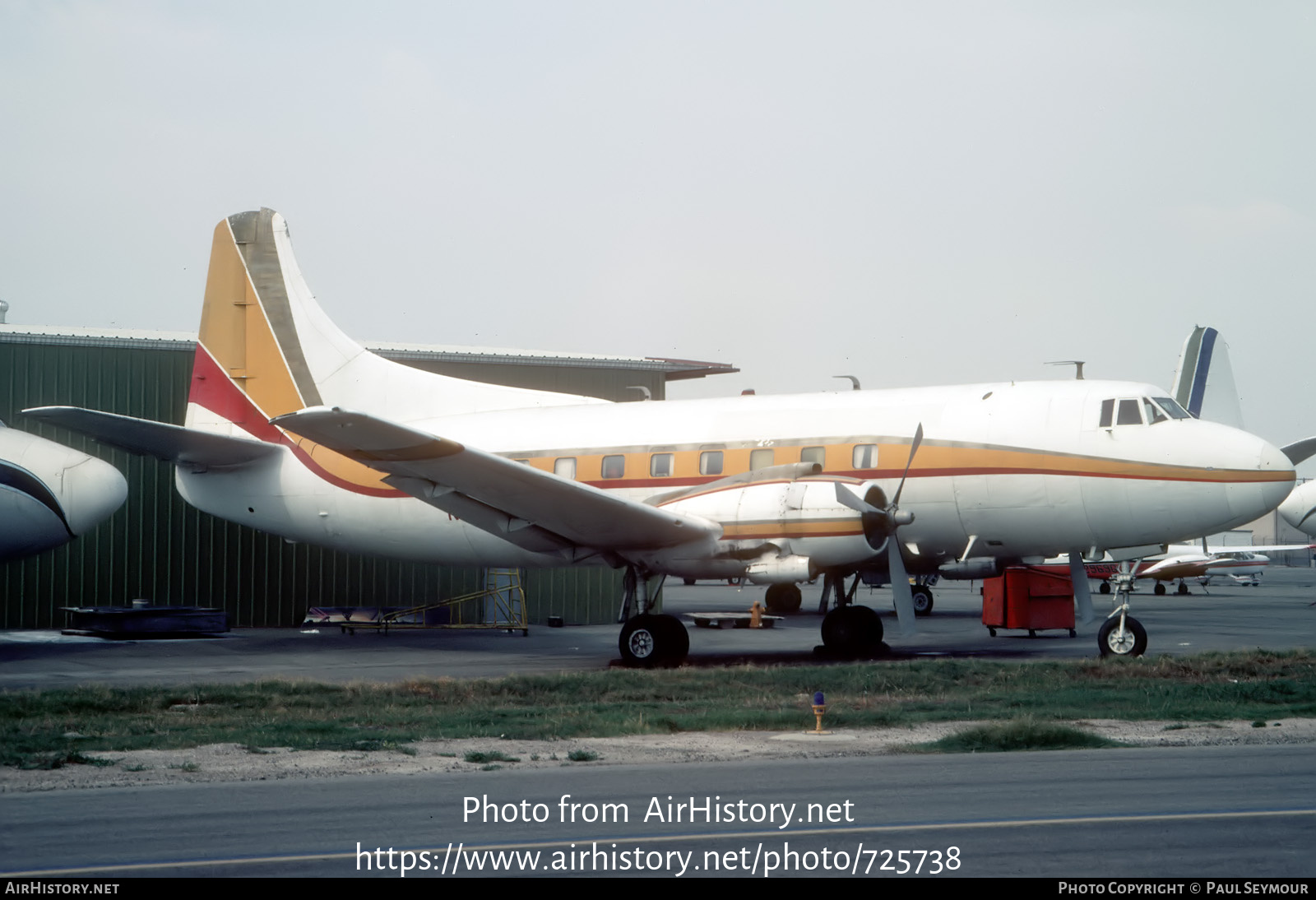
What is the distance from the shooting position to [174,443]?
2303cm

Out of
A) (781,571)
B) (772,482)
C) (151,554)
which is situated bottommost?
(781,571)

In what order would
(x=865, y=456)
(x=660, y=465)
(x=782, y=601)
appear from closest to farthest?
(x=865, y=456) < (x=660, y=465) < (x=782, y=601)

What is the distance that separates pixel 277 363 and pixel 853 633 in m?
12.5

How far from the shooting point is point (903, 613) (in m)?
19.2

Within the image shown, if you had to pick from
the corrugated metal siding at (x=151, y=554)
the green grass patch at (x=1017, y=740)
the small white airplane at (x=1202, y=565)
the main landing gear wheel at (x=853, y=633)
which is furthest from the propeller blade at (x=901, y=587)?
the small white airplane at (x=1202, y=565)

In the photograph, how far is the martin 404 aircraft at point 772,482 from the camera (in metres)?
18.2

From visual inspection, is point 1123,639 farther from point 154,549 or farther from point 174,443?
point 154,549

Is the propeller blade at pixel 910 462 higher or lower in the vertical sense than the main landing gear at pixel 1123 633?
higher

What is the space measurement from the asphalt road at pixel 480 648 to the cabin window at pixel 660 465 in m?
3.15

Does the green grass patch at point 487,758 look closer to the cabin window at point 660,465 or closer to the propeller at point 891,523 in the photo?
the propeller at point 891,523

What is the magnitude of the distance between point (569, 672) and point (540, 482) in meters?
2.78

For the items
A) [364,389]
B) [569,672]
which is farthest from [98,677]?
[364,389]

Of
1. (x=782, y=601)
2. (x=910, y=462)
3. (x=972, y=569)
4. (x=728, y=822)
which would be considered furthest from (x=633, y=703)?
(x=782, y=601)

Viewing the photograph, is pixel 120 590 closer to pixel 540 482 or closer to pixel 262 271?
pixel 262 271
